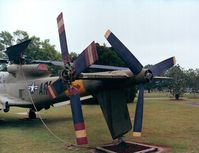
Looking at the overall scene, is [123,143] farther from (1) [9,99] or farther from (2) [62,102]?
(1) [9,99]

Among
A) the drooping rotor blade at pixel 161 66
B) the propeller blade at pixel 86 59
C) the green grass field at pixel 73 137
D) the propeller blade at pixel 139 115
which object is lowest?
the green grass field at pixel 73 137

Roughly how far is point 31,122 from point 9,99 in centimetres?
226

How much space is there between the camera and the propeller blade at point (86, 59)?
10.6 m

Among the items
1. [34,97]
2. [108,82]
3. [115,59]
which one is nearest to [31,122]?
[34,97]

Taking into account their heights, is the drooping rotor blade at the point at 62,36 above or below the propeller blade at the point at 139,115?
above

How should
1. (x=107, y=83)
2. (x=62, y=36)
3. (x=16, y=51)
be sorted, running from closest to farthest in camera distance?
(x=62, y=36), (x=107, y=83), (x=16, y=51)

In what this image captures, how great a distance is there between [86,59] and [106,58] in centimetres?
3176

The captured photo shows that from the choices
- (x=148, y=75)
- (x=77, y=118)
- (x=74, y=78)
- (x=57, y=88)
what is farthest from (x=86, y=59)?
(x=148, y=75)

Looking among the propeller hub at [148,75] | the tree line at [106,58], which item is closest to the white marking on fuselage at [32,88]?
the propeller hub at [148,75]

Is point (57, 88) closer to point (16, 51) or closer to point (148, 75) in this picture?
point (148, 75)

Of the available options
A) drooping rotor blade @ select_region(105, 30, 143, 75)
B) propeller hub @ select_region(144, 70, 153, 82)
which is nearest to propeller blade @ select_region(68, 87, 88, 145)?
drooping rotor blade @ select_region(105, 30, 143, 75)

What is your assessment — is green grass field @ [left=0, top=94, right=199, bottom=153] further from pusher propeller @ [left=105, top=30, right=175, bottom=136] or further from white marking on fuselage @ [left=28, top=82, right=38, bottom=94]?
white marking on fuselage @ [left=28, top=82, right=38, bottom=94]

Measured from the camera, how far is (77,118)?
39.3ft

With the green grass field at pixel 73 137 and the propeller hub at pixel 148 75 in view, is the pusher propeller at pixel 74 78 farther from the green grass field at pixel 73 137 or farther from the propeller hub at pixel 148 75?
the propeller hub at pixel 148 75
